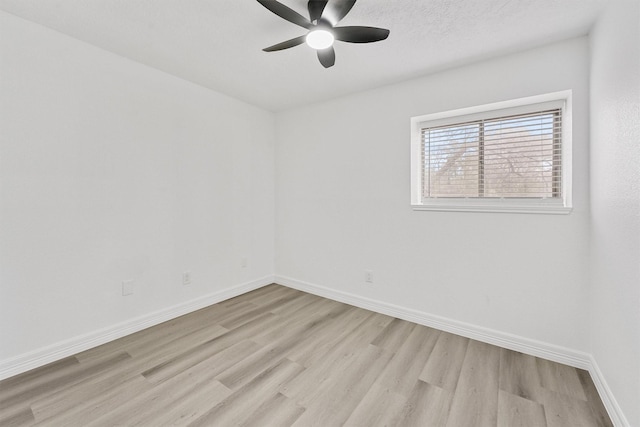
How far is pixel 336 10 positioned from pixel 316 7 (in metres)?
0.11

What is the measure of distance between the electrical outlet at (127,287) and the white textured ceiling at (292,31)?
6.19 ft

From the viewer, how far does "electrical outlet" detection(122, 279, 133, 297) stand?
7.79 feet

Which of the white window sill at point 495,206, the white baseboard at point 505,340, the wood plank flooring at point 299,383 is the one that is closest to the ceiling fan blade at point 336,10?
the white window sill at point 495,206

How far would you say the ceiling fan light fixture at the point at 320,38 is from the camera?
5.46 feet

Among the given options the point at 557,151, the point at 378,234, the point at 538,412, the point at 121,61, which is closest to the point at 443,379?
the point at 538,412

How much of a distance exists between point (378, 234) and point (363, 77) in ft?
5.05

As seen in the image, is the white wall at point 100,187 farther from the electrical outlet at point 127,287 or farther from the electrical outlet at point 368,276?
the electrical outlet at point 368,276

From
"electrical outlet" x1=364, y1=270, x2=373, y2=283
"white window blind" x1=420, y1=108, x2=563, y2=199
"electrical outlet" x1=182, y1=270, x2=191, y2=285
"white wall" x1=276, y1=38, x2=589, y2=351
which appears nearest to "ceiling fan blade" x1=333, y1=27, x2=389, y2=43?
"white wall" x1=276, y1=38, x2=589, y2=351

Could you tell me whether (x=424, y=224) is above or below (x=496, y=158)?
below

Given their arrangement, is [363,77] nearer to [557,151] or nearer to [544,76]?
[544,76]

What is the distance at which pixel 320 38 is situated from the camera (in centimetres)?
170

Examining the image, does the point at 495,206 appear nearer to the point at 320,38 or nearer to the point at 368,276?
the point at 368,276

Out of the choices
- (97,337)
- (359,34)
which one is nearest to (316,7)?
(359,34)

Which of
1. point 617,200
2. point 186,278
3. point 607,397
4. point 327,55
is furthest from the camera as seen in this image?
point 186,278
